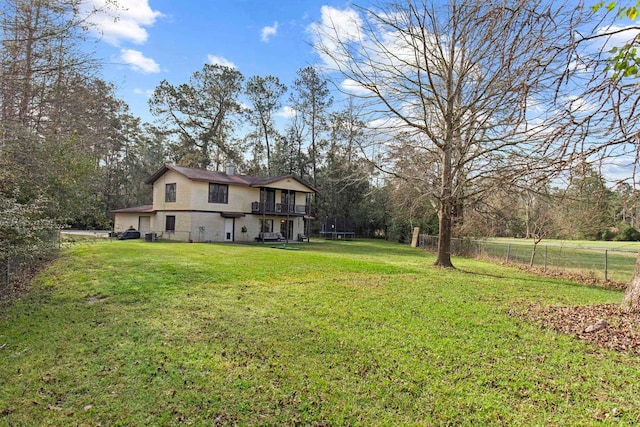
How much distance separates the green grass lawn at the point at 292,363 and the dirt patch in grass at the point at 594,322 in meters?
0.35

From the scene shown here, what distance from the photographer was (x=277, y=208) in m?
27.5

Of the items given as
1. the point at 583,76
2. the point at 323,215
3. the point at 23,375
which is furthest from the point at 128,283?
the point at 323,215

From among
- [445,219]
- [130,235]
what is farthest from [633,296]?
[130,235]

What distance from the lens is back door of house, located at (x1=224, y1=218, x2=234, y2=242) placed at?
25.6 meters

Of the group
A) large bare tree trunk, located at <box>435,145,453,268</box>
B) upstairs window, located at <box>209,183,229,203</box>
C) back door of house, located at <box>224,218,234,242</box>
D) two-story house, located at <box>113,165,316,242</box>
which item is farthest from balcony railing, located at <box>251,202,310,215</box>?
large bare tree trunk, located at <box>435,145,453,268</box>

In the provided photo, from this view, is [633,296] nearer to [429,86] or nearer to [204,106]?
[429,86]

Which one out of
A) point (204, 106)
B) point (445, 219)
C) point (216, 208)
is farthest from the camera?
point (204, 106)

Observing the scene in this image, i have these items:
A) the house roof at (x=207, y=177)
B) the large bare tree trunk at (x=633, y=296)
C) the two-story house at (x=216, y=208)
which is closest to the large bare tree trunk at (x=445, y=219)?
the large bare tree trunk at (x=633, y=296)

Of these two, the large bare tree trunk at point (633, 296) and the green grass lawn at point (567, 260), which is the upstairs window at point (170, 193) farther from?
the large bare tree trunk at point (633, 296)

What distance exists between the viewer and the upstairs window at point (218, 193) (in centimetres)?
2482

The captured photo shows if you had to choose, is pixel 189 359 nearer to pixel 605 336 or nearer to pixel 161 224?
pixel 605 336

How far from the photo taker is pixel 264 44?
43.8 ft

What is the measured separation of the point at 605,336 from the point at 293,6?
409 inches

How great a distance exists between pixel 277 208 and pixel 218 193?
4730 mm
